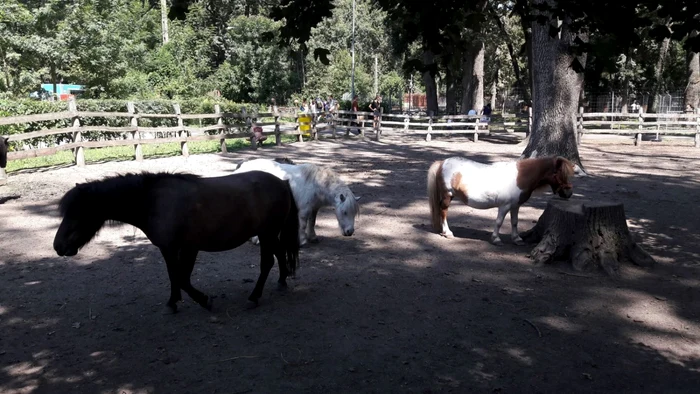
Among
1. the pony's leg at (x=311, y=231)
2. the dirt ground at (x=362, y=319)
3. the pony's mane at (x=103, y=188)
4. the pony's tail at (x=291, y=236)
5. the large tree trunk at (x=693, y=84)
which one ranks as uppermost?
the large tree trunk at (x=693, y=84)

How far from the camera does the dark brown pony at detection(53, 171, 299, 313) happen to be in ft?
14.4

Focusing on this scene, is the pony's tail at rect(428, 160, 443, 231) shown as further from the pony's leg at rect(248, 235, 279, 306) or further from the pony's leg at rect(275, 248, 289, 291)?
the pony's leg at rect(248, 235, 279, 306)

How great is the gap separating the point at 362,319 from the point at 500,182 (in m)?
3.21

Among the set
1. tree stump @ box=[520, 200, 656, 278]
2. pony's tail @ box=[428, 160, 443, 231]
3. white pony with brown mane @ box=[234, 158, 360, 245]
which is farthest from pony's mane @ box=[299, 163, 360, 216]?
tree stump @ box=[520, 200, 656, 278]

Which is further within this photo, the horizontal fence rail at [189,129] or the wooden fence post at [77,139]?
the wooden fence post at [77,139]

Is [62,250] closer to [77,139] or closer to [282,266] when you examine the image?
[282,266]

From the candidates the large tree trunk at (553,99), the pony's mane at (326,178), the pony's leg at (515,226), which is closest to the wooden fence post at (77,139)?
the pony's mane at (326,178)

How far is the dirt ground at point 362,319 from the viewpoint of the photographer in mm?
3830

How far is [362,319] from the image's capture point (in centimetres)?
483

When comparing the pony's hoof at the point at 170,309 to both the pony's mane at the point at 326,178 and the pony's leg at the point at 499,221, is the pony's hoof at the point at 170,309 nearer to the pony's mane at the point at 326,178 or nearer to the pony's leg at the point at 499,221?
the pony's mane at the point at 326,178

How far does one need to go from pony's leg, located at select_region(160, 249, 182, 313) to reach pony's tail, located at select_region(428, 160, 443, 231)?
3873 mm

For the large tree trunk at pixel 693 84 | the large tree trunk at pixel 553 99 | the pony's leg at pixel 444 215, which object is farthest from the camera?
the large tree trunk at pixel 693 84

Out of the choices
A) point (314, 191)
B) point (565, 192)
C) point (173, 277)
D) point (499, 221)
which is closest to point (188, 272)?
point (173, 277)

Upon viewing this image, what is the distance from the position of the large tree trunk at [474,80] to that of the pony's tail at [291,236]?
25473 millimetres
